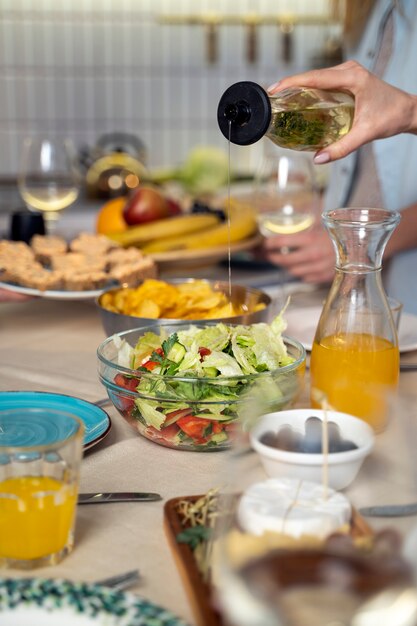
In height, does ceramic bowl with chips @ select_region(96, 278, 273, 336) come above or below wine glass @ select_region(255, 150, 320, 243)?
below

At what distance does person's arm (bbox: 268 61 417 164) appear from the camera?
1052 millimetres

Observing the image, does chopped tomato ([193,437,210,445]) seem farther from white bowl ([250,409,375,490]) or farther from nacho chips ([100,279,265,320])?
nacho chips ([100,279,265,320])

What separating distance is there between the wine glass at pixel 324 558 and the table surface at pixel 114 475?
0.26ft

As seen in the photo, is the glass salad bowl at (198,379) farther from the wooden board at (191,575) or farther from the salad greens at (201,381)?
the wooden board at (191,575)

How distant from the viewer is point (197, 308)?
130 cm

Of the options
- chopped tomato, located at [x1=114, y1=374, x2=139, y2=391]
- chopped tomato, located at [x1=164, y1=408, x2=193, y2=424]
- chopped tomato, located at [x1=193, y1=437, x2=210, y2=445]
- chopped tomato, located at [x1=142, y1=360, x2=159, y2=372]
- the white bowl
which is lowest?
chopped tomato, located at [x1=193, y1=437, x2=210, y2=445]

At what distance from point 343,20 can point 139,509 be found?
5.42 feet

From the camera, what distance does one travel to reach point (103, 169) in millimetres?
3082

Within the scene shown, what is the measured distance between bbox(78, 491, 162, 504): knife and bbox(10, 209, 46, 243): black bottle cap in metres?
1.15

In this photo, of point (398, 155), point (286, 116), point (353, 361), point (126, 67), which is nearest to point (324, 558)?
point (353, 361)

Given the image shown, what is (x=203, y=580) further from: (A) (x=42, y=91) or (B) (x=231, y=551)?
(A) (x=42, y=91)

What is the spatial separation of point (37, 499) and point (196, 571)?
0.49ft

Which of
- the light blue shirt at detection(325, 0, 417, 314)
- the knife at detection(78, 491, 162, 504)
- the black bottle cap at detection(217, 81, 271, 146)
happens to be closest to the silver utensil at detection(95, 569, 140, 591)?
the knife at detection(78, 491, 162, 504)

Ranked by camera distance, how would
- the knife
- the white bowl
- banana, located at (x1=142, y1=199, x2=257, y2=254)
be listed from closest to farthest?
the white bowl < the knife < banana, located at (x1=142, y1=199, x2=257, y2=254)
